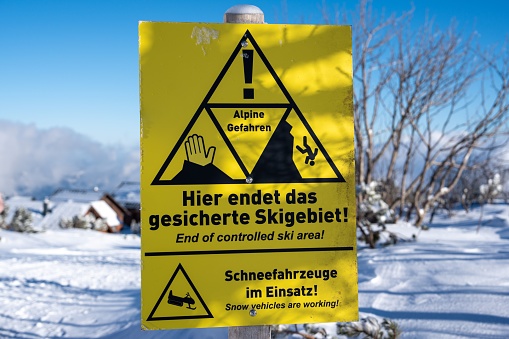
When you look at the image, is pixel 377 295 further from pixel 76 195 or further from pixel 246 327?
pixel 76 195

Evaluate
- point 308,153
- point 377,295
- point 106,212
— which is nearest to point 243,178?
point 308,153

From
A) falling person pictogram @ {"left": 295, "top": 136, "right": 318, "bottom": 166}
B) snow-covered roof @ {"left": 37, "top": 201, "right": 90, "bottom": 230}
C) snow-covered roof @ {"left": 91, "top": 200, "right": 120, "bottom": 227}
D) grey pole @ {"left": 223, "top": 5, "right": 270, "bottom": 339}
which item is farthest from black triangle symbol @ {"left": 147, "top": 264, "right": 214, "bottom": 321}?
snow-covered roof @ {"left": 91, "top": 200, "right": 120, "bottom": 227}

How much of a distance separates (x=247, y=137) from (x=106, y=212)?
42925 millimetres

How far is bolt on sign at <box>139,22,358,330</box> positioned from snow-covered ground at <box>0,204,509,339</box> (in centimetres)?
238

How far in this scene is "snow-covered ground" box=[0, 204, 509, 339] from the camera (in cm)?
400

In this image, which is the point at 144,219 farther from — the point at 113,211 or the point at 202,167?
the point at 113,211

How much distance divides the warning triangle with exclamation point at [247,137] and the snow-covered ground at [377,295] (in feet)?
8.55

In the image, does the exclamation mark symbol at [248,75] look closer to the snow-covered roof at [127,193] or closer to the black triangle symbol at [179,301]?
the black triangle symbol at [179,301]

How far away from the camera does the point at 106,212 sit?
4234cm

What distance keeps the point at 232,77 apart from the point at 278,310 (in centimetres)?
95

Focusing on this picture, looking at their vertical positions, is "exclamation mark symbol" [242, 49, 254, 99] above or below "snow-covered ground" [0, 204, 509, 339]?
above

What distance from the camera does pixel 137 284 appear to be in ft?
30.3

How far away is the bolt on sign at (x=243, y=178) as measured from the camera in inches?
70.4

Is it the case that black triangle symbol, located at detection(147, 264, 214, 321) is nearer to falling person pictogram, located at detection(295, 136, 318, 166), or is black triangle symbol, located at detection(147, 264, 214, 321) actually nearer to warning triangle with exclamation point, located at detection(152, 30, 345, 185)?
warning triangle with exclamation point, located at detection(152, 30, 345, 185)
